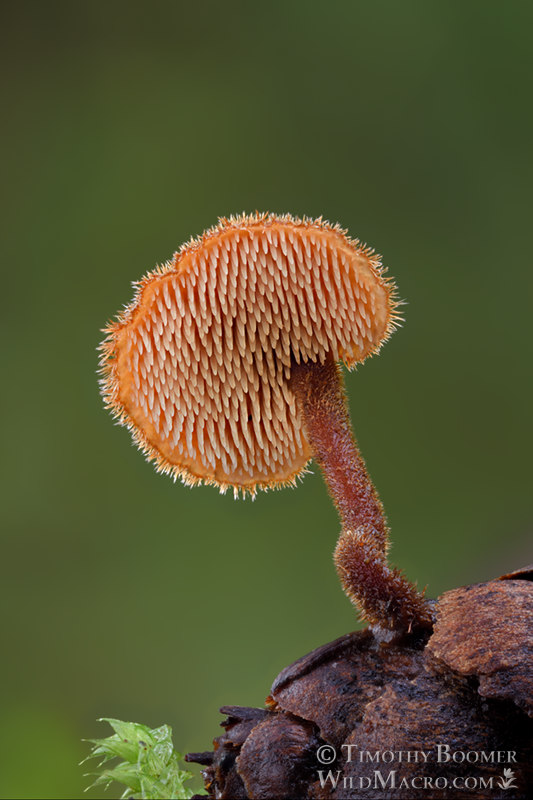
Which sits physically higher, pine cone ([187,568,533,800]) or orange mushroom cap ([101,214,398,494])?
orange mushroom cap ([101,214,398,494])

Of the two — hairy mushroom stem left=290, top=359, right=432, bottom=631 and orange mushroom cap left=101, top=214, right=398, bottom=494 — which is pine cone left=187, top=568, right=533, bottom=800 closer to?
hairy mushroom stem left=290, top=359, right=432, bottom=631

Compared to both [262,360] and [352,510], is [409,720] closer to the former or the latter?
[352,510]

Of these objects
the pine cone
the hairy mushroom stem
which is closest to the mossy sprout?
the pine cone

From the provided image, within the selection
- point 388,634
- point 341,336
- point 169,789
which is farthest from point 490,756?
point 341,336

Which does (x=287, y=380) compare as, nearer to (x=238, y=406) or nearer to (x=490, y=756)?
(x=238, y=406)

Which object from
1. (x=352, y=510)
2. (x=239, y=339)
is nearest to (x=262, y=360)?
(x=239, y=339)

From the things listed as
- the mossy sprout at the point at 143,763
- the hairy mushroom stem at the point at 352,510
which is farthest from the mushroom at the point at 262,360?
the mossy sprout at the point at 143,763
